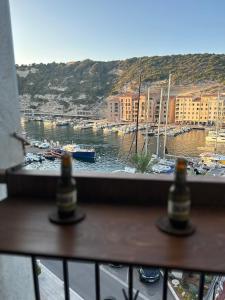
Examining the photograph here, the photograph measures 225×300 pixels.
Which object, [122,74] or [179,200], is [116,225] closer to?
[179,200]

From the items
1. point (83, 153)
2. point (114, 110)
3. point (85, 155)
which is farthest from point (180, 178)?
point (114, 110)

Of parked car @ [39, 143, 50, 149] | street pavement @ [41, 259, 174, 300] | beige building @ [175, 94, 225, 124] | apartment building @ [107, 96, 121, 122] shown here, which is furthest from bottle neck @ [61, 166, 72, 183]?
beige building @ [175, 94, 225, 124]

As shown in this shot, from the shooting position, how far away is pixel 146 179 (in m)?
0.80

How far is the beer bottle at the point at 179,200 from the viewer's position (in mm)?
614

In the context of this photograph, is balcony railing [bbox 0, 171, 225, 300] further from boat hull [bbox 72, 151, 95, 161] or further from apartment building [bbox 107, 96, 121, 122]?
apartment building [bbox 107, 96, 121, 122]

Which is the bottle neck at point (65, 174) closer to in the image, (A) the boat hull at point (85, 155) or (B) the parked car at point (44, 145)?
(B) the parked car at point (44, 145)

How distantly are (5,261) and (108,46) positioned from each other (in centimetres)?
1481

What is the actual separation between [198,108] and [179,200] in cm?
1140

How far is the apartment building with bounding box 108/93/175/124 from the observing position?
9.95 metres

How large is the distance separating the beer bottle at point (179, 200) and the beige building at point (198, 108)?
10138mm

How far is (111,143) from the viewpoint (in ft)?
40.7

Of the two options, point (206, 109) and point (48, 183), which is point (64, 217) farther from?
point (206, 109)

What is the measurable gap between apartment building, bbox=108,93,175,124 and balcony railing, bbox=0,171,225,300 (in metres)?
8.97

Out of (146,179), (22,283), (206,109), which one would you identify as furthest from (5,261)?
(206,109)
